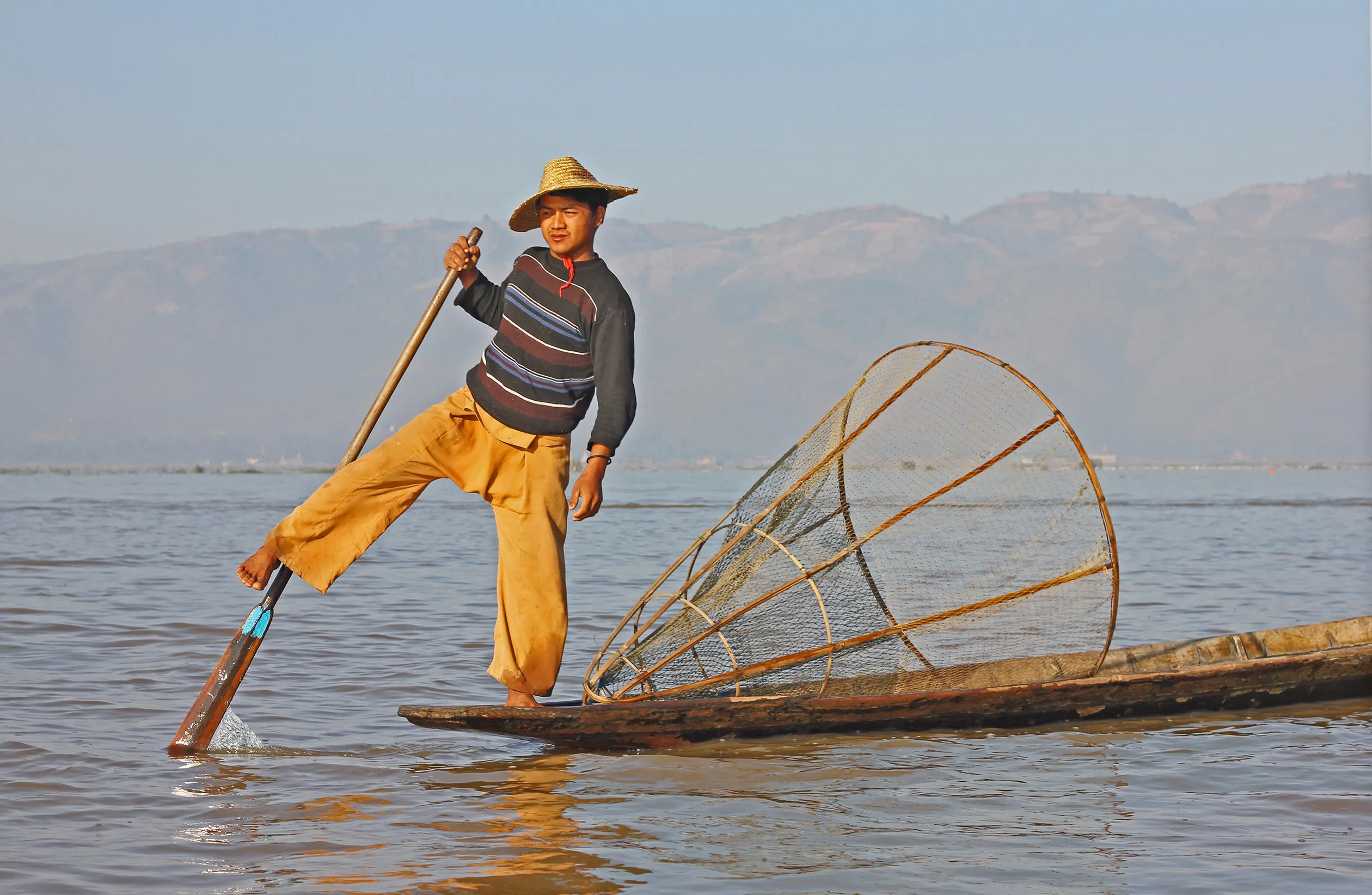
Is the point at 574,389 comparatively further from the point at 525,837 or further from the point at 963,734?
the point at 963,734

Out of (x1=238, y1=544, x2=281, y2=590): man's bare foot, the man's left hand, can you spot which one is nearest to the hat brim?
the man's left hand

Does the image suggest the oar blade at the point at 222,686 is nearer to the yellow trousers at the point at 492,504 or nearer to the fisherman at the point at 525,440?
the fisherman at the point at 525,440

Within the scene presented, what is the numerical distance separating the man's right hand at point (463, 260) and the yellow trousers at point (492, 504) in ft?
1.49

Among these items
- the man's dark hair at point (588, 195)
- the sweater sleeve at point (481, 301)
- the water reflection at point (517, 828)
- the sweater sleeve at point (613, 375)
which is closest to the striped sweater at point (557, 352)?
the sweater sleeve at point (613, 375)

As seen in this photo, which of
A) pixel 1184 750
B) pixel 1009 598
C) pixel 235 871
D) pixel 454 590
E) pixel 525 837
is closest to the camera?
pixel 235 871

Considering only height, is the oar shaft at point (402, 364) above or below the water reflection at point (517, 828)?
above

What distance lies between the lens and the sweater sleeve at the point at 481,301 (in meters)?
4.84

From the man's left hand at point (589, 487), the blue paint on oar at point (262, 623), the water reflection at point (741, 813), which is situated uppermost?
the man's left hand at point (589, 487)

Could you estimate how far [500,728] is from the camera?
471 centimetres

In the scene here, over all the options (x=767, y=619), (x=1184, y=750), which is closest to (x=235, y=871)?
(x=767, y=619)

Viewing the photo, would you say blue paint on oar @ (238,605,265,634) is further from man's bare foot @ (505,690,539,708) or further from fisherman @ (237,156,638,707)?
man's bare foot @ (505,690,539,708)

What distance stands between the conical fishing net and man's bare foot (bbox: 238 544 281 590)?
1.38 metres

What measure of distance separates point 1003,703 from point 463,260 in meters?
2.85

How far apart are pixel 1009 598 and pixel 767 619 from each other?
3.52 ft
